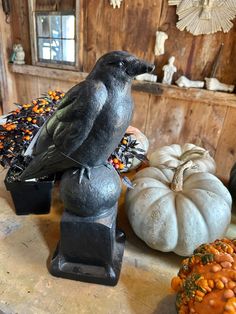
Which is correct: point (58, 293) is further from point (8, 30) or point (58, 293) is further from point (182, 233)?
point (8, 30)

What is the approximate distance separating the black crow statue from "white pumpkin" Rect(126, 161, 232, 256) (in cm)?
22

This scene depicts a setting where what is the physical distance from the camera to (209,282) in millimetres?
415

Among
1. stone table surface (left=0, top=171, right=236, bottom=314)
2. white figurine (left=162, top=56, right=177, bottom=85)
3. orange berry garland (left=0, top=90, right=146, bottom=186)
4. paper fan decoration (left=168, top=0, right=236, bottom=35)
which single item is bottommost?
stone table surface (left=0, top=171, right=236, bottom=314)

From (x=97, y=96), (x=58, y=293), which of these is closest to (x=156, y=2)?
(x=97, y=96)

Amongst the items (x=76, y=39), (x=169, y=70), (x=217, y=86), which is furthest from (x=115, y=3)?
(x=217, y=86)

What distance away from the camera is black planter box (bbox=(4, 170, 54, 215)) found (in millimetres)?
693

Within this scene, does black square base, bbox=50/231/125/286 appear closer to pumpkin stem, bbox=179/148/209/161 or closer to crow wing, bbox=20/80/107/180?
crow wing, bbox=20/80/107/180

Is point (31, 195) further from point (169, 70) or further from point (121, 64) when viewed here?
point (169, 70)

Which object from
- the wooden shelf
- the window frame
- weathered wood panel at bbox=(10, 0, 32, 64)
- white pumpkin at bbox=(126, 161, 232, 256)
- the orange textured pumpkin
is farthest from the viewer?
weathered wood panel at bbox=(10, 0, 32, 64)

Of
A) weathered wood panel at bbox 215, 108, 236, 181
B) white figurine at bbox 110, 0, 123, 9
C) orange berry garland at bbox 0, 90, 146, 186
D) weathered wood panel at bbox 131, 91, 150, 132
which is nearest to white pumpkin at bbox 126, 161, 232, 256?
orange berry garland at bbox 0, 90, 146, 186

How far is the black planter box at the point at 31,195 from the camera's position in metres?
Answer: 0.69

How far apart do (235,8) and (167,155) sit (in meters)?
0.67

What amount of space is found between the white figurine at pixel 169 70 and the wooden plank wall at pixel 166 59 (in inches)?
1.2

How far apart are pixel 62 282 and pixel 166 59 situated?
3.51 ft
